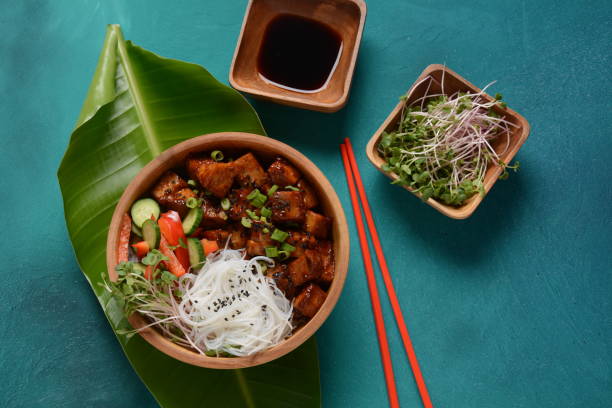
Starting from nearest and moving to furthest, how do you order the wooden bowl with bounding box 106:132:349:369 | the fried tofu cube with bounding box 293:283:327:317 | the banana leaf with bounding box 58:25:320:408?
the wooden bowl with bounding box 106:132:349:369, the fried tofu cube with bounding box 293:283:327:317, the banana leaf with bounding box 58:25:320:408

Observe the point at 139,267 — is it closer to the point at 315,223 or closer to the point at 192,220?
the point at 192,220

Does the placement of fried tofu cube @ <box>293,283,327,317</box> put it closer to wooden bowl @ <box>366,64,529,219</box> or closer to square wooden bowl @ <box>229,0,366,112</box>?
wooden bowl @ <box>366,64,529,219</box>

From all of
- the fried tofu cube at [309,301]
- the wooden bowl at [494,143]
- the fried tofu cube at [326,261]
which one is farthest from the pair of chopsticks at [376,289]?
the fried tofu cube at [309,301]

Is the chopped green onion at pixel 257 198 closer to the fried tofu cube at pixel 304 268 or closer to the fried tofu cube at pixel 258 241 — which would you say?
the fried tofu cube at pixel 258 241

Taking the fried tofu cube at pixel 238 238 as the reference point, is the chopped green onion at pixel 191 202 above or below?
above

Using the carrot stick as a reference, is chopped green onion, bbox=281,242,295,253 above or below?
above

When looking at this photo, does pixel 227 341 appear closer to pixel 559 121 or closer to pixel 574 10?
pixel 559 121

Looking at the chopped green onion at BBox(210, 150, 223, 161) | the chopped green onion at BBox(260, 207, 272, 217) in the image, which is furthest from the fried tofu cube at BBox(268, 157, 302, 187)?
the chopped green onion at BBox(210, 150, 223, 161)

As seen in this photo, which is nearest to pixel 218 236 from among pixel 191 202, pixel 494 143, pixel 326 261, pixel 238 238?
pixel 238 238
